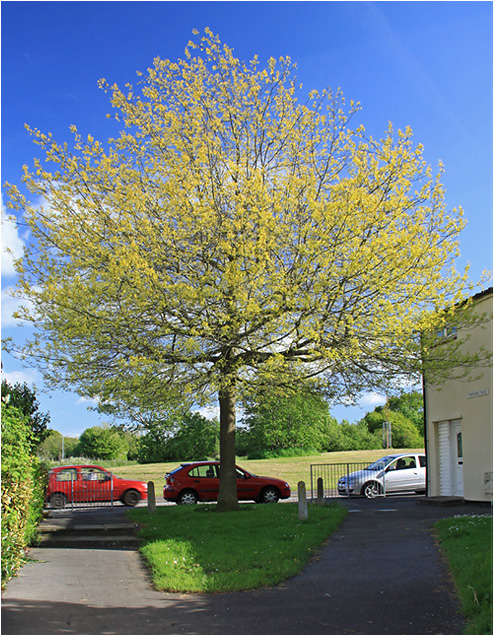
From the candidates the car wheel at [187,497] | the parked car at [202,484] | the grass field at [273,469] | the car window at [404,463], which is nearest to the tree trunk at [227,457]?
the parked car at [202,484]

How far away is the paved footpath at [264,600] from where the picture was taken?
6.64 m

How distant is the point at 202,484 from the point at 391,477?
7.96 meters

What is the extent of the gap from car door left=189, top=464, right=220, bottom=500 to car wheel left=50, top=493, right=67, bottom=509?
5.37 metres

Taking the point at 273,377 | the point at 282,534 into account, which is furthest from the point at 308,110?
the point at 282,534

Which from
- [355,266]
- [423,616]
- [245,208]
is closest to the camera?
[423,616]

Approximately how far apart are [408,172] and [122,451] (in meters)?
61.5

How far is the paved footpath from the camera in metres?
6.64

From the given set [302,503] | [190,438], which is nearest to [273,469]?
[190,438]

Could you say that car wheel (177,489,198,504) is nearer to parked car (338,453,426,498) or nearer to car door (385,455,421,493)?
parked car (338,453,426,498)

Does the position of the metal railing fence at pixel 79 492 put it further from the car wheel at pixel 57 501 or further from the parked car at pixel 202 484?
the parked car at pixel 202 484

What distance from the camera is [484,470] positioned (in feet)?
59.8

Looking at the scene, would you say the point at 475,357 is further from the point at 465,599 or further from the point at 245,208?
the point at 465,599

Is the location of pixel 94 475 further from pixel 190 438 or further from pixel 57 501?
pixel 190 438

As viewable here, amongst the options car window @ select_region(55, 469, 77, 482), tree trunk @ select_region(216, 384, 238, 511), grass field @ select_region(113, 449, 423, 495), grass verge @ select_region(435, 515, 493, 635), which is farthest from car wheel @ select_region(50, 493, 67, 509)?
grass verge @ select_region(435, 515, 493, 635)
